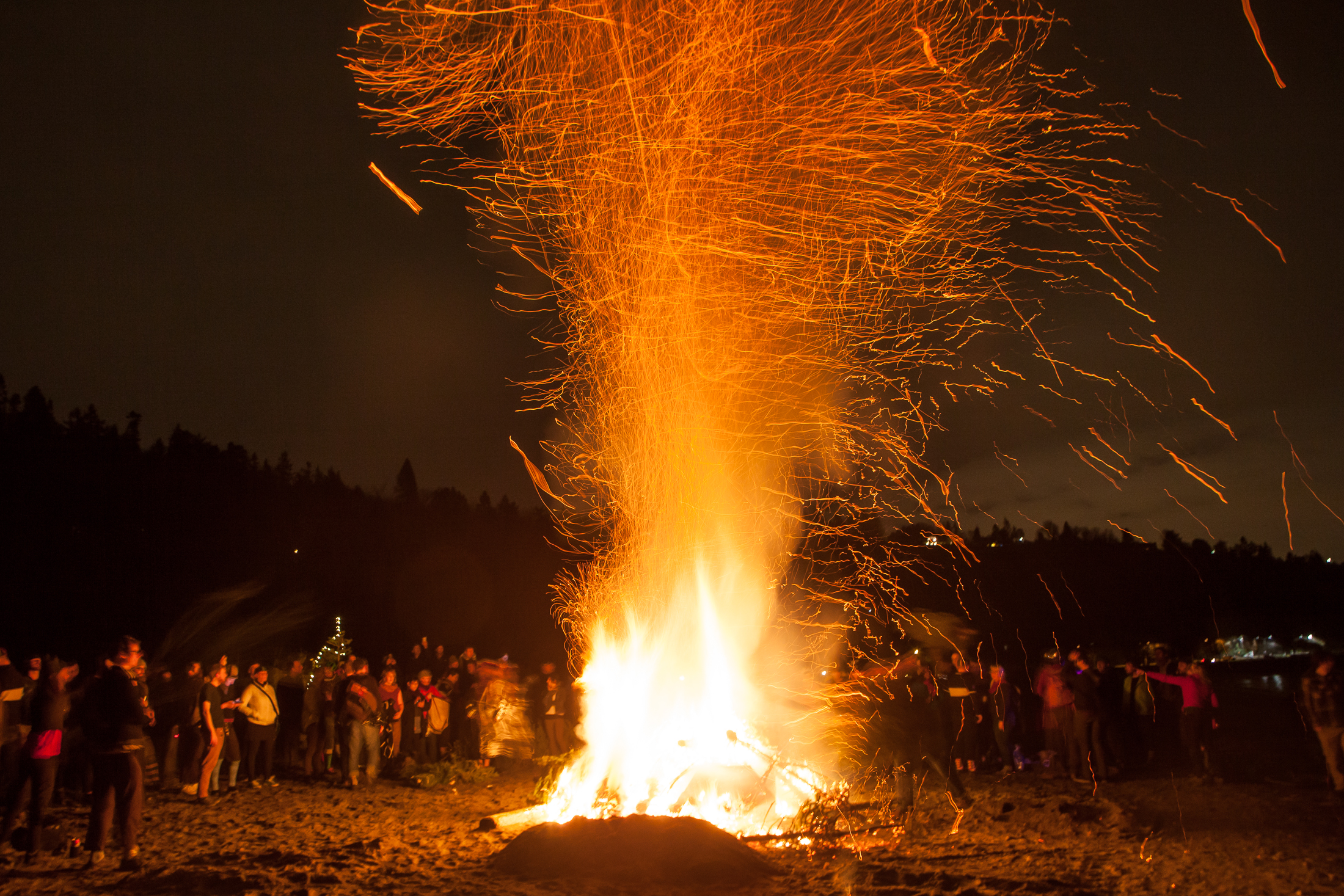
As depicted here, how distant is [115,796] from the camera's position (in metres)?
5.96

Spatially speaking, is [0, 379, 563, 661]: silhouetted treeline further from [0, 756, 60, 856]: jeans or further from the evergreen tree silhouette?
[0, 756, 60, 856]: jeans

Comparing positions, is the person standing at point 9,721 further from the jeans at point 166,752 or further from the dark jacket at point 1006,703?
the dark jacket at point 1006,703

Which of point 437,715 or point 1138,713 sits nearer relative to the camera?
point 1138,713

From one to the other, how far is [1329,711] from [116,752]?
33.3 feet

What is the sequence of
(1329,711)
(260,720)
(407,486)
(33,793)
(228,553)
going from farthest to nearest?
(407,486) → (228,553) → (260,720) → (1329,711) → (33,793)

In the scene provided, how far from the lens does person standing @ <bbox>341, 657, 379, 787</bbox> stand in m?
9.68

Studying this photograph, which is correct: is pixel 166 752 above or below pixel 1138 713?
below

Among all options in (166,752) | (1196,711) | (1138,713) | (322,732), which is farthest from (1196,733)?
(166,752)

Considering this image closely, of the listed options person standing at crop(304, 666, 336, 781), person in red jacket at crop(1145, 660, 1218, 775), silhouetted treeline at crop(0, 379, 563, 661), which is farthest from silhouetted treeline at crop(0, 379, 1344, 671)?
person standing at crop(304, 666, 336, 781)

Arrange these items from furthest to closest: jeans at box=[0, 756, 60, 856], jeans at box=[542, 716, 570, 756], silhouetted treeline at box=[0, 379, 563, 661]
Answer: silhouetted treeline at box=[0, 379, 563, 661] → jeans at box=[542, 716, 570, 756] → jeans at box=[0, 756, 60, 856]

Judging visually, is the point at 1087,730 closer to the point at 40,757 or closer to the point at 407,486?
the point at 40,757

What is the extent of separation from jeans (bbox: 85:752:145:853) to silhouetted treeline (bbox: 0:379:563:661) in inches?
648

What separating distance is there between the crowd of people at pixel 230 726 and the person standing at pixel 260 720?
0.05 ft

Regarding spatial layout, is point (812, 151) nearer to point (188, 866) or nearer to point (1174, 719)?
point (188, 866)
